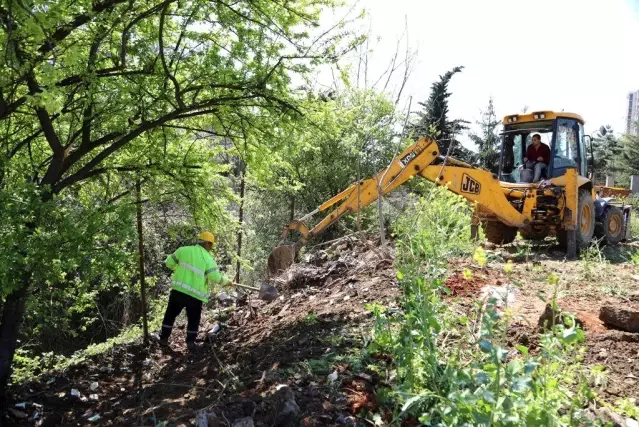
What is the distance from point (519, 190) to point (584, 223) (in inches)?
64.6

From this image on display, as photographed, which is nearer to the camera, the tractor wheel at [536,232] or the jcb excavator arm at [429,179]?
the jcb excavator arm at [429,179]

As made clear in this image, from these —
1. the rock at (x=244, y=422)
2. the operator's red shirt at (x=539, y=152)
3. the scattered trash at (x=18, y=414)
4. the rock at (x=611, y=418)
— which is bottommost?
the scattered trash at (x=18, y=414)

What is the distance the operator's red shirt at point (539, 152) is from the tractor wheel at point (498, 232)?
1.54 meters

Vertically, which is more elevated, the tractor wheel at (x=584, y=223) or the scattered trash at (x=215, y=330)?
the tractor wheel at (x=584, y=223)

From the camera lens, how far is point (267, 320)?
7262 millimetres

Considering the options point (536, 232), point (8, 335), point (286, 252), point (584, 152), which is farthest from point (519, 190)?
point (8, 335)

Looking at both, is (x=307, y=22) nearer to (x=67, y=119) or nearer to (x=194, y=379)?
(x=67, y=119)

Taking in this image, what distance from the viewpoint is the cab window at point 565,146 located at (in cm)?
1098

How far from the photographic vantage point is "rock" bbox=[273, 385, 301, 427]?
3486 mm

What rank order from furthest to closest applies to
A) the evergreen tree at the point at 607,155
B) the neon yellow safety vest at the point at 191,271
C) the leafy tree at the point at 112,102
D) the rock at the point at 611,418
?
the evergreen tree at the point at 607,155, the neon yellow safety vest at the point at 191,271, the leafy tree at the point at 112,102, the rock at the point at 611,418

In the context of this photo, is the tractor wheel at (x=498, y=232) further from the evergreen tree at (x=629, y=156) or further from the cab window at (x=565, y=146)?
the evergreen tree at (x=629, y=156)

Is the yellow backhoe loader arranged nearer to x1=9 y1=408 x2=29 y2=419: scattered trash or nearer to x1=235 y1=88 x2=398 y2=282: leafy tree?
x1=235 y1=88 x2=398 y2=282: leafy tree

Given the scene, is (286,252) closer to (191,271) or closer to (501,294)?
(191,271)

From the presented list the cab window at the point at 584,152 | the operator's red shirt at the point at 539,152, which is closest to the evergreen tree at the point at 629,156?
the cab window at the point at 584,152
